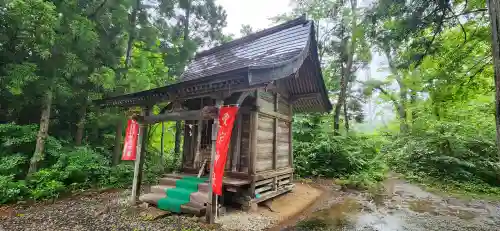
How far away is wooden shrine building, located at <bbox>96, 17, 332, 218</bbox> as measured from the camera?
5.25m

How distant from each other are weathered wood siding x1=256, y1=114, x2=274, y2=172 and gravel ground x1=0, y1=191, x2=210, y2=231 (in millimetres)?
2546

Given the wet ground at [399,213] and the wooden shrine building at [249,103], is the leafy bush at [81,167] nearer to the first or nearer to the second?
the wooden shrine building at [249,103]

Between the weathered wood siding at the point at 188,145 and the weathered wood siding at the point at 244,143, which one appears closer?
the weathered wood siding at the point at 244,143

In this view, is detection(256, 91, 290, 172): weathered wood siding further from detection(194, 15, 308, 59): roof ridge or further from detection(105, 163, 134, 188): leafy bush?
detection(105, 163, 134, 188): leafy bush

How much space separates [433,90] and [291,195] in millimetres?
5241

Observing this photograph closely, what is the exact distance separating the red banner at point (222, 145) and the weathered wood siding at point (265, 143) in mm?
1942

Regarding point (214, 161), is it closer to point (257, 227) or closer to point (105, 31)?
point (257, 227)

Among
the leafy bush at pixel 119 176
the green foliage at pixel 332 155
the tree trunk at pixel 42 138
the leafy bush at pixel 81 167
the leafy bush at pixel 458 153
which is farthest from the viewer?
the green foliage at pixel 332 155

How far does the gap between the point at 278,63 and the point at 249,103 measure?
2524mm

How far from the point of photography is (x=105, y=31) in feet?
29.4

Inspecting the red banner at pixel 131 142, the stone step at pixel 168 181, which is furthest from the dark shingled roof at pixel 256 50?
the stone step at pixel 168 181

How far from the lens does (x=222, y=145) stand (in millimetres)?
5078

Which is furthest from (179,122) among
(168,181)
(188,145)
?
(168,181)

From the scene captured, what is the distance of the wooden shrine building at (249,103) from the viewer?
525 cm
